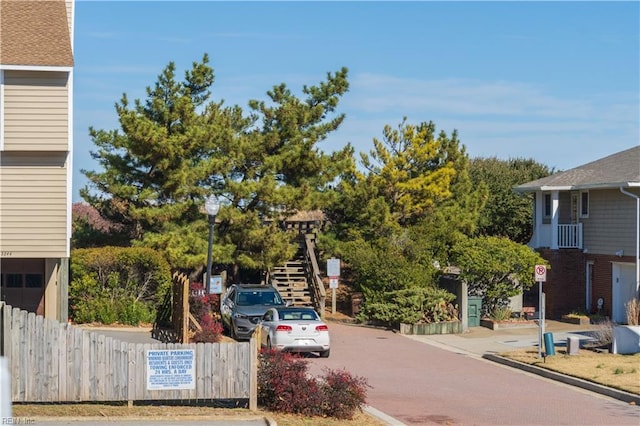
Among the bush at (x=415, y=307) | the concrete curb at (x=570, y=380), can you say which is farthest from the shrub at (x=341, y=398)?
the bush at (x=415, y=307)

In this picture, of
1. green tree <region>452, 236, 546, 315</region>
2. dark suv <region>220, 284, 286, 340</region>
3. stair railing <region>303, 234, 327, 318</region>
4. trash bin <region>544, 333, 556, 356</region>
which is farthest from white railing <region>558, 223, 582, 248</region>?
dark suv <region>220, 284, 286, 340</region>

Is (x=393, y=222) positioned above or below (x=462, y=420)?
above

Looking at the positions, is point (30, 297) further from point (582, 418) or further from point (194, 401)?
point (582, 418)

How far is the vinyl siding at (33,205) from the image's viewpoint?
79.8ft

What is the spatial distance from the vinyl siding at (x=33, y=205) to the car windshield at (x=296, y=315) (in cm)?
616

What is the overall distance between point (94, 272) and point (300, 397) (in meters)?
16.4

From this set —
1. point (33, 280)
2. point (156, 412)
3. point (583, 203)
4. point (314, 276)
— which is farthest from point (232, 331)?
point (583, 203)

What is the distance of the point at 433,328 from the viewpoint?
32.7 m

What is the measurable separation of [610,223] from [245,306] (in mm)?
15395

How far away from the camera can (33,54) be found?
24406 millimetres

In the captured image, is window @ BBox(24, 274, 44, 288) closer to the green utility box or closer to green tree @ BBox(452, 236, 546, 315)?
green tree @ BBox(452, 236, 546, 315)

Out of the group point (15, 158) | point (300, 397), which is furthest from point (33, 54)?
point (300, 397)

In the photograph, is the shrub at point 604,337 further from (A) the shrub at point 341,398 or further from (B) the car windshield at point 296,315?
(A) the shrub at point 341,398

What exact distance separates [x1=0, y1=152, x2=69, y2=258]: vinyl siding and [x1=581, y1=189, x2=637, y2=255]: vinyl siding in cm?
2078
